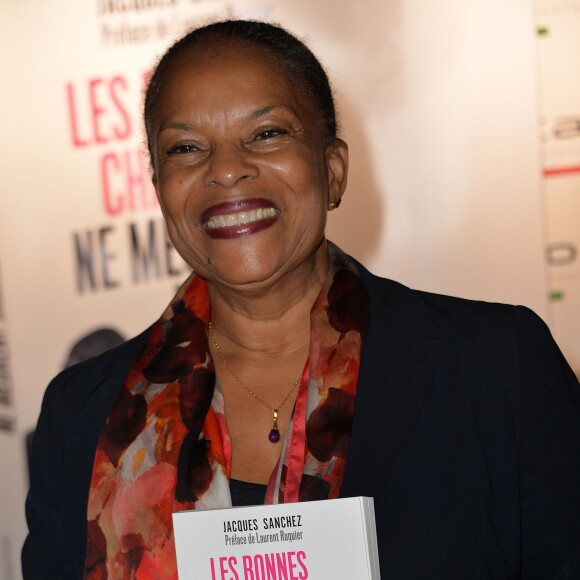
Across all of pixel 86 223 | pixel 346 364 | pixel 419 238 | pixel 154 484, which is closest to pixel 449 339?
pixel 346 364

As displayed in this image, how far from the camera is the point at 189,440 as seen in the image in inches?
72.0

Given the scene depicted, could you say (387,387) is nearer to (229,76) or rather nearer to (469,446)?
(469,446)

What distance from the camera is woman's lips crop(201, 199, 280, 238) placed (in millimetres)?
1750

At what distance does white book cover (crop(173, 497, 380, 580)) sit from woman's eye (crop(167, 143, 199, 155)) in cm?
60

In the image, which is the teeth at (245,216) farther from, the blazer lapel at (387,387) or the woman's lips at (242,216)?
the blazer lapel at (387,387)

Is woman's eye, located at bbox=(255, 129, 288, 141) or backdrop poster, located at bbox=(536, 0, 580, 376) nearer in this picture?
woman's eye, located at bbox=(255, 129, 288, 141)

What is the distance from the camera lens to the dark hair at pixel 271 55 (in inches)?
73.2

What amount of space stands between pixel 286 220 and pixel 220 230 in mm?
108

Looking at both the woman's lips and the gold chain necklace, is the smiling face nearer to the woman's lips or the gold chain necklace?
the woman's lips

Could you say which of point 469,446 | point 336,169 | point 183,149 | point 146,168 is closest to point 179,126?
point 183,149

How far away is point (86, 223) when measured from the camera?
3566 mm

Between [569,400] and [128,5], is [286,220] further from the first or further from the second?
[128,5]

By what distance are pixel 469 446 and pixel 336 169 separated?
56cm

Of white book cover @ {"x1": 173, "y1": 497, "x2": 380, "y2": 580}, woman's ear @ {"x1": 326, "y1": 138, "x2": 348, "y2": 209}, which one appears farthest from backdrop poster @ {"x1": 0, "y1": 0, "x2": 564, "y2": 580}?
white book cover @ {"x1": 173, "y1": 497, "x2": 380, "y2": 580}
